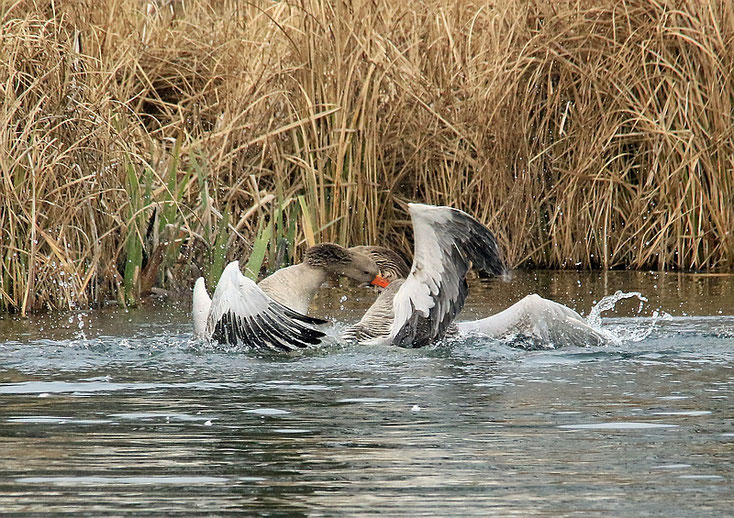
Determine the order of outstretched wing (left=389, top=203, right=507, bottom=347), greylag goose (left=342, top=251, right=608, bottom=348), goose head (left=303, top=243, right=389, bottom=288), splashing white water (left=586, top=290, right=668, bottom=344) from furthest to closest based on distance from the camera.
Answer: goose head (left=303, top=243, right=389, bottom=288) < splashing white water (left=586, top=290, right=668, bottom=344) < greylag goose (left=342, top=251, right=608, bottom=348) < outstretched wing (left=389, top=203, right=507, bottom=347)

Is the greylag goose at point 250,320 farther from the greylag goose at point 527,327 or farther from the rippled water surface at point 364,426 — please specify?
the greylag goose at point 527,327

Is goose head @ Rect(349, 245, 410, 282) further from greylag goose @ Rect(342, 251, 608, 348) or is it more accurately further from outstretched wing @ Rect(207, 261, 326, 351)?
outstretched wing @ Rect(207, 261, 326, 351)

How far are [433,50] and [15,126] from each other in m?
4.29

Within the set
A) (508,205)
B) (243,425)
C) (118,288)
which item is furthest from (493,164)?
(243,425)

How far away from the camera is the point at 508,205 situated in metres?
11.1

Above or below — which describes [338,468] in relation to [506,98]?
below

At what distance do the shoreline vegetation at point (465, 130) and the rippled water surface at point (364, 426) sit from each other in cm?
280

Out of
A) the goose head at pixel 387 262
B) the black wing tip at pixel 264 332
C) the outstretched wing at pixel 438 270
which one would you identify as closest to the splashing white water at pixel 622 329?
the outstretched wing at pixel 438 270

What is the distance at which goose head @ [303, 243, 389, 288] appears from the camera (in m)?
7.81

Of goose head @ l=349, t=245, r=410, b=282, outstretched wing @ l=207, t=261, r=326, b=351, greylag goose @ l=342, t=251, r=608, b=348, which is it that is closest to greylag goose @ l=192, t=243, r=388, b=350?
outstretched wing @ l=207, t=261, r=326, b=351

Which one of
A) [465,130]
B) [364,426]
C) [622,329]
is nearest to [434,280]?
[622,329]

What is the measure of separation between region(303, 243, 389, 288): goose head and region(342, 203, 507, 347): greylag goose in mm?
585

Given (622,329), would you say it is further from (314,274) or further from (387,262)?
(314,274)

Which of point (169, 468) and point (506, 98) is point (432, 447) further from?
point (506, 98)
